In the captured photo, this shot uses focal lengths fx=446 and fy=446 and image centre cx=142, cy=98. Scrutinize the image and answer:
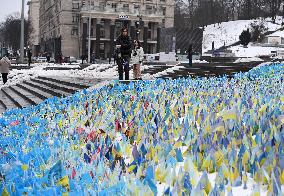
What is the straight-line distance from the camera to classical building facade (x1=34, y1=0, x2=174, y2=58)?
6831 cm

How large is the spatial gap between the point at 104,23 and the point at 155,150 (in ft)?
220

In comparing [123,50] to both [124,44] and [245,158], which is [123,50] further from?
[245,158]

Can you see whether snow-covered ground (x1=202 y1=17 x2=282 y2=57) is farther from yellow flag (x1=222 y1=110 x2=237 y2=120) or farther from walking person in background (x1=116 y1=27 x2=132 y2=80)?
yellow flag (x1=222 y1=110 x2=237 y2=120)

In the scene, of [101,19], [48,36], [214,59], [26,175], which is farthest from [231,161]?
[48,36]

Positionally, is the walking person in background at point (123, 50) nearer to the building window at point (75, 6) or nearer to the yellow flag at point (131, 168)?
the yellow flag at point (131, 168)

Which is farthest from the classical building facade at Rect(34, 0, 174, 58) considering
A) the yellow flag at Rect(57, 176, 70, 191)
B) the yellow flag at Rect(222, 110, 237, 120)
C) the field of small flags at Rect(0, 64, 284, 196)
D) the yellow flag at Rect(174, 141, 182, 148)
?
the yellow flag at Rect(57, 176, 70, 191)

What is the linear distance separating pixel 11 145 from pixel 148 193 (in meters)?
3.39

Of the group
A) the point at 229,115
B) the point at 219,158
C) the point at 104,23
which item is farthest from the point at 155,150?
the point at 104,23

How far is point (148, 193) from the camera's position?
3.53m

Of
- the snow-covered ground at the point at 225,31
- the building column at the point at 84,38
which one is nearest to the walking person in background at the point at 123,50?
the building column at the point at 84,38

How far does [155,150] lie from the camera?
187 inches

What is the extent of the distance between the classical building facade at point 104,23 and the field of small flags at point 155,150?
60.7 metres

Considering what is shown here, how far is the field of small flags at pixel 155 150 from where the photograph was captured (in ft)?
12.6

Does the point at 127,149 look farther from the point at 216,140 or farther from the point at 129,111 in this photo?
the point at 129,111
